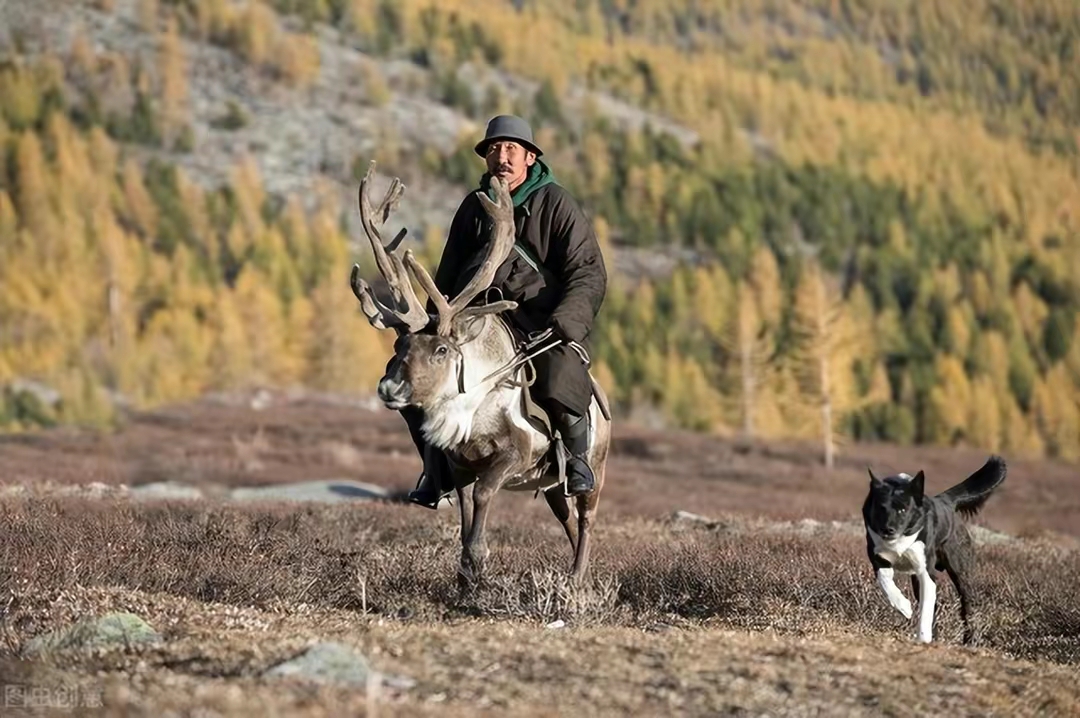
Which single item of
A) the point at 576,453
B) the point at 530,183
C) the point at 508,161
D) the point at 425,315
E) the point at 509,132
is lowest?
the point at 576,453

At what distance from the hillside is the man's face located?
45.1m

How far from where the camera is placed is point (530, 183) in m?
10.2

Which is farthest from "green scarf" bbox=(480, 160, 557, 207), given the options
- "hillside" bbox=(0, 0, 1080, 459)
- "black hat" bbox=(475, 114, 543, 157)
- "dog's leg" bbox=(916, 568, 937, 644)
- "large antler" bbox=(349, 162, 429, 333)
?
"hillside" bbox=(0, 0, 1080, 459)

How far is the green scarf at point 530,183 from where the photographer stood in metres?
10.2

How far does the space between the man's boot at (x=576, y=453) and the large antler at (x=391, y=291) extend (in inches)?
50.5

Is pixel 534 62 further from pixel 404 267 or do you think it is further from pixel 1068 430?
pixel 404 267

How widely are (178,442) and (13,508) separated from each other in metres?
32.8

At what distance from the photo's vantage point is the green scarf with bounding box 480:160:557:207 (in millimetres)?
10156

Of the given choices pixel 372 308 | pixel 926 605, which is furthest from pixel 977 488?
pixel 372 308

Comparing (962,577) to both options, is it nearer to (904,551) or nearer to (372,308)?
(904,551)

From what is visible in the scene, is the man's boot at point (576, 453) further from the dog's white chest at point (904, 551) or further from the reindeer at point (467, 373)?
the dog's white chest at point (904, 551)

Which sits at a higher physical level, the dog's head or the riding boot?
the dog's head

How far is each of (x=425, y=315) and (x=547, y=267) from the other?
1.37 m

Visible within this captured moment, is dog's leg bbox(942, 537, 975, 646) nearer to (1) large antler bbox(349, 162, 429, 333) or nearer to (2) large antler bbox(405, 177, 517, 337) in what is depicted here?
(2) large antler bbox(405, 177, 517, 337)
